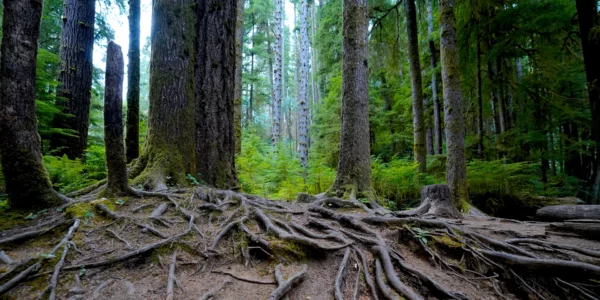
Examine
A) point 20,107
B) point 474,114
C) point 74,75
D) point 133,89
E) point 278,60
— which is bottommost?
point 20,107

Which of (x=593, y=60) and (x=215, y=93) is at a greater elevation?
(x=593, y=60)

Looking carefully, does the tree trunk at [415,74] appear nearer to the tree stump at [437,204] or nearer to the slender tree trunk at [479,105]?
the slender tree trunk at [479,105]

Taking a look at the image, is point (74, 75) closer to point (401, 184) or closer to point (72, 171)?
point (72, 171)

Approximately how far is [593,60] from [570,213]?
13.1ft

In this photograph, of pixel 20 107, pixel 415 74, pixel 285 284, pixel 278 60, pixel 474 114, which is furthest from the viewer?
pixel 278 60

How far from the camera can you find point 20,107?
2943 millimetres

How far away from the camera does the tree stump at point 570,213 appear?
404 cm

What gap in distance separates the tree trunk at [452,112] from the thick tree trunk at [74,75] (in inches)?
384

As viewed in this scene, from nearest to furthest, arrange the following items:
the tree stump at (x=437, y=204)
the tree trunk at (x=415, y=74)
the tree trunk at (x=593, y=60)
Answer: the tree stump at (x=437, y=204) < the tree trunk at (x=593, y=60) < the tree trunk at (x=415, y=74)

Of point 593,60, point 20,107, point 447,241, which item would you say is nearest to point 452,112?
point 593,60

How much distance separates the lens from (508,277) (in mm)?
2711

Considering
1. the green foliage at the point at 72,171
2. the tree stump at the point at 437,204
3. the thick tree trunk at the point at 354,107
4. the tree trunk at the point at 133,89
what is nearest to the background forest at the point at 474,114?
the green foliage at the point at 72,171

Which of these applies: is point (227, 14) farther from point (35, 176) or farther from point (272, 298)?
point (272, 298)

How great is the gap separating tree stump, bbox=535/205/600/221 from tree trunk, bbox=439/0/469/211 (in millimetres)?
1458
